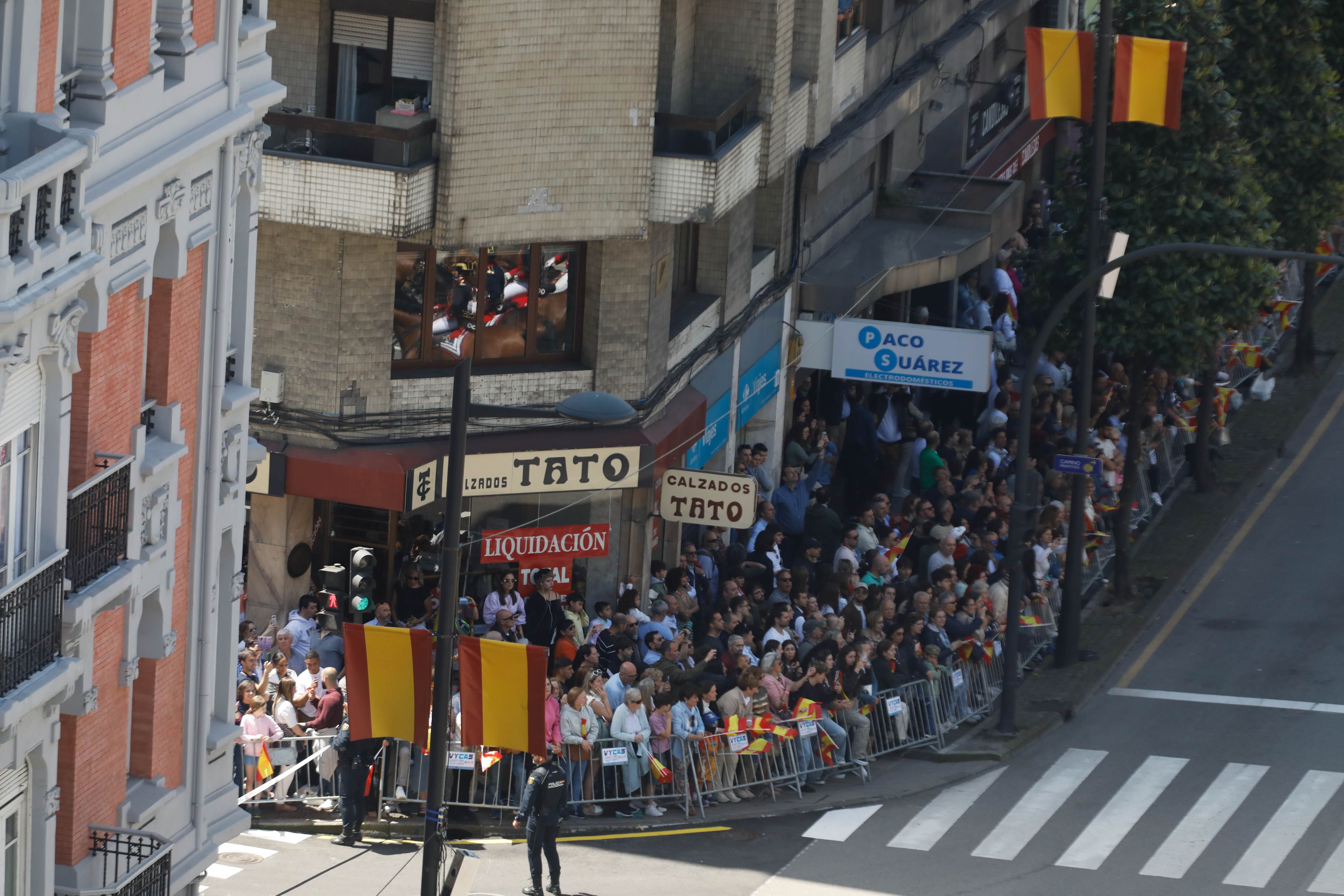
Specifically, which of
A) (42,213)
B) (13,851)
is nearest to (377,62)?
(42,213)

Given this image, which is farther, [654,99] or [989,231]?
[989,231]

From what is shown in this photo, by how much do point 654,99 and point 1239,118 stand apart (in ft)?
33.6

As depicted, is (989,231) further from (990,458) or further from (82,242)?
(82,242)

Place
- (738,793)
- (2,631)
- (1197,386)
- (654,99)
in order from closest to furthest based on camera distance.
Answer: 1. (2,631)
2. (738,793)
3. (654,99)
4. (1197,386)

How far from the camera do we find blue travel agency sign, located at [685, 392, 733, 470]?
32188 millimetres

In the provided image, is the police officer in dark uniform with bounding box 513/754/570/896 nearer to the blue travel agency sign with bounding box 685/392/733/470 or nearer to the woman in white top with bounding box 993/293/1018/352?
the blue travel agency sign with bounding box 685/392/733/470

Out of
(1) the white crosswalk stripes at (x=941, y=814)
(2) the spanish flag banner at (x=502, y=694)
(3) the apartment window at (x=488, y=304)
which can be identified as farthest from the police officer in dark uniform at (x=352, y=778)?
(3) the apartment window at (x=488, y=304)

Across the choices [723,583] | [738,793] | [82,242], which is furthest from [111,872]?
[723,583]

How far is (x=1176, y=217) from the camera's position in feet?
107

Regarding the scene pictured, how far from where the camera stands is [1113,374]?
38.8 metres

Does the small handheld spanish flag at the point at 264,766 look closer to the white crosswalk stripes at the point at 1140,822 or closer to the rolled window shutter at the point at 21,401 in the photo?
the white crosswalk stripes at the point at 1140,822

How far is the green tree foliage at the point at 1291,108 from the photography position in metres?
36.2

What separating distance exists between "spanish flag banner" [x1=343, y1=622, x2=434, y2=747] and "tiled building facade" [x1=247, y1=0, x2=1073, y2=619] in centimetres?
386

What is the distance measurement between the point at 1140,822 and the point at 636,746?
5669mm
